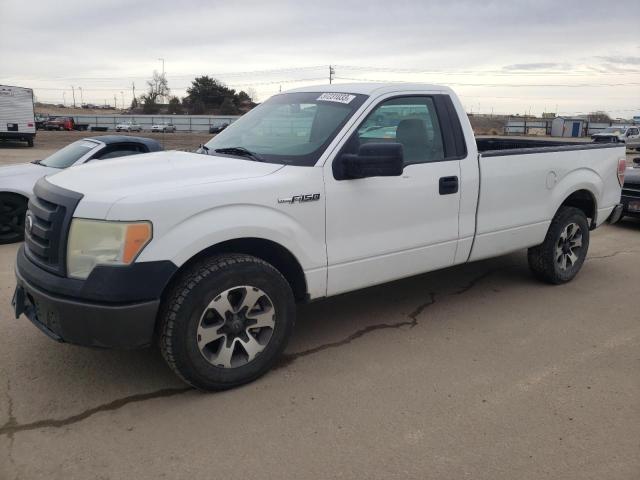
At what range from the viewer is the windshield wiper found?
379cm

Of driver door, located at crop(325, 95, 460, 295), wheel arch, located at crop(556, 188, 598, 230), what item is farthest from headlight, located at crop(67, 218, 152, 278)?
wheel arch, located at crop(556, 188, 598, 230)

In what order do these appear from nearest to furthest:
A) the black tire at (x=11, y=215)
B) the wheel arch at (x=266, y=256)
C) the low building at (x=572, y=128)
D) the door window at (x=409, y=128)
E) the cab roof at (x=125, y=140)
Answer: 1. the wheel arch at (x=266, y=256)
2. the door window at (x=409, y=128)
3. the black tire at (x=11, y=215)
4. the cab roof at (x=125, y=140)
5. the low building at (x=572, y=128)

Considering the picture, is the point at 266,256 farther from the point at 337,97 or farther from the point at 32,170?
the point at 32,170

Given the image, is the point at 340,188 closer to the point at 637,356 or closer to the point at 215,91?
the point at 637,356

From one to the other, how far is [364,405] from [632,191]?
714 centimetres

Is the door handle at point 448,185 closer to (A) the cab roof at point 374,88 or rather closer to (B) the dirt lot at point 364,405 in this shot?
(A) the cab roof at point 374,88

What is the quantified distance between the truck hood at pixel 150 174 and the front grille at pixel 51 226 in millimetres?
76

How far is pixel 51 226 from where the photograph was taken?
3049 mm

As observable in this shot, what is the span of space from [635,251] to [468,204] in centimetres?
401

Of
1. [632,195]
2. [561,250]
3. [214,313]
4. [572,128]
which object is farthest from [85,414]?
[572,128]

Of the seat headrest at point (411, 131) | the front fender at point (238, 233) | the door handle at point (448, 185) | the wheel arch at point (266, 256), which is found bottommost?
the wheel arch at point (266, 256)

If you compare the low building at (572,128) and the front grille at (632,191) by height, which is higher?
the low building at (572,128)

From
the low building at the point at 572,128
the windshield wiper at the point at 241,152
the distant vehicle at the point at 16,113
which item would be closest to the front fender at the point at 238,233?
the windshield wiper at the point at 241,152

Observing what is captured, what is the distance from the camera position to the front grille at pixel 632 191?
27.4ft
